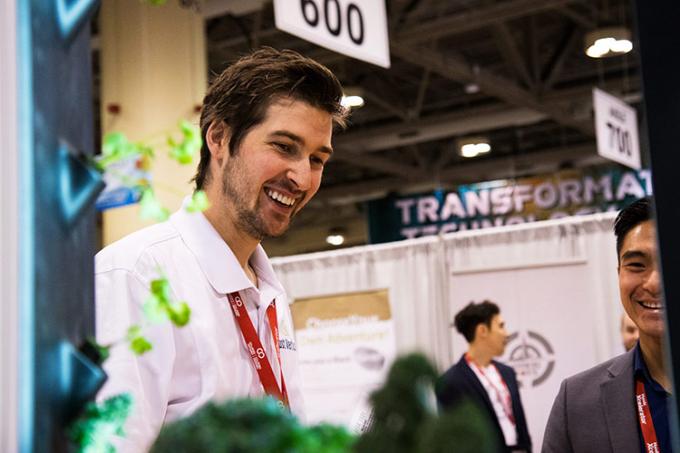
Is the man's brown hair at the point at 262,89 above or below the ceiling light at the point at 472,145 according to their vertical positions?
below

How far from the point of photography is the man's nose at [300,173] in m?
1.65

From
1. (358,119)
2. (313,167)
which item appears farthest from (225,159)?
(358,119)

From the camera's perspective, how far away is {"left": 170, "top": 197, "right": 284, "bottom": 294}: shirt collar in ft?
5.25

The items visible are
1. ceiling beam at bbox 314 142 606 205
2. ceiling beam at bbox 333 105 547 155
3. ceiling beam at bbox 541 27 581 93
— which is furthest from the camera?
ceiling beam at bbox 314 142 606 205

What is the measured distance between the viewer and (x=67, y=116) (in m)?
0.65

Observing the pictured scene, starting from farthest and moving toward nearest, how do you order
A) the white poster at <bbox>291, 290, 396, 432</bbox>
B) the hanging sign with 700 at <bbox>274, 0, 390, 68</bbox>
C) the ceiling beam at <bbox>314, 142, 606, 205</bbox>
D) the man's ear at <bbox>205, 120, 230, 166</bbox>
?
the ceiling beam at <bbox>314, 142, 606, 205</bbox> < the white poster at <bbox>291, 290, 396, 432</bbox> < the hanging sign with 700 at <bbox>274, 0, 390, 68</bbox> < the man's ear at <bbox>205, 120, 230, 166</bbox>

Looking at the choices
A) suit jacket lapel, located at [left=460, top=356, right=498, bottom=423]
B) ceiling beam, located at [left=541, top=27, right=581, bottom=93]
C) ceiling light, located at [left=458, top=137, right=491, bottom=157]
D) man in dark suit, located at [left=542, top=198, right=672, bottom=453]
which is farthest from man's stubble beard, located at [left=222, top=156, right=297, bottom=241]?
ceiling light, located at [left=458, top=137, right=491, bottom=157]

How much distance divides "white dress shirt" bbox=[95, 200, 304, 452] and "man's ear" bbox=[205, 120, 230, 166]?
0.14 meters

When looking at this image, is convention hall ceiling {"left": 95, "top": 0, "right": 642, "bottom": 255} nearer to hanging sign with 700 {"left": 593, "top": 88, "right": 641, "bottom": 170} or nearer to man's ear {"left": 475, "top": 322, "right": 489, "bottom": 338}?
hanging sign with 700 {"left": 593, "top": 88, "right": 641, "bottom": 170}

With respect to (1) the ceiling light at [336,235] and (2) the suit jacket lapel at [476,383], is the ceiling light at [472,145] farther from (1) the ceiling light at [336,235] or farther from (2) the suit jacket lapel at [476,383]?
(2) the suit jacket lapel at [476,383]

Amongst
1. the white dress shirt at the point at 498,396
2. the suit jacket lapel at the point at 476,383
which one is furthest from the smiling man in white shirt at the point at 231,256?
the white dress shirt at the point at 498,396

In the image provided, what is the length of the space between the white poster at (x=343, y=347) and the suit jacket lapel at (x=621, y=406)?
408 centimetres

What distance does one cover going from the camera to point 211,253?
5.39 feet

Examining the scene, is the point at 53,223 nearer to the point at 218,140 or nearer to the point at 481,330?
the point at 218,140
